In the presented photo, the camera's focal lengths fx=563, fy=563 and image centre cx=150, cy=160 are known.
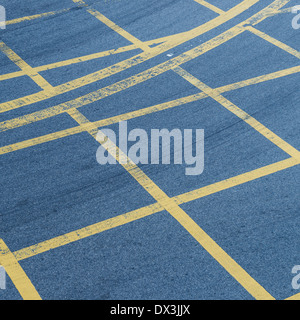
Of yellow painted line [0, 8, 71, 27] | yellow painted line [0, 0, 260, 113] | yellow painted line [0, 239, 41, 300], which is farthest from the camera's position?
yellow painted line [0, 8, 71, 27]

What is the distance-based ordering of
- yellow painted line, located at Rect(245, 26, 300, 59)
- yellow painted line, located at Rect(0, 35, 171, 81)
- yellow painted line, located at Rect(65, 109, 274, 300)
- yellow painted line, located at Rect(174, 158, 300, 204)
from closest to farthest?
yellow painted line, located at Rect(65, 109, 274, 300)
yellow painted line, located at Rect(174, 158, 300, 204)
yellow painted line, located at Rect(0, 35, 171, 81)
yellow painted line, located at Rect(245, 26, 300, 59)

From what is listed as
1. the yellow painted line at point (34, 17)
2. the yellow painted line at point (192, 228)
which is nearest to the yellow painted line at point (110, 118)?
the yellow painted line at point (192, 228)

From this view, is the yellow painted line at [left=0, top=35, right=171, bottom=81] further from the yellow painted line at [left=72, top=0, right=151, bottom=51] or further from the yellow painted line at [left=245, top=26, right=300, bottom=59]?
the yellow painted line at [left=245, top=26, right=300, bottom=59]

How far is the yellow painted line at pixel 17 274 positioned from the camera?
5.54 meters

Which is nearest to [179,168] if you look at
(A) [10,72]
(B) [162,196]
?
(B) [162,196]

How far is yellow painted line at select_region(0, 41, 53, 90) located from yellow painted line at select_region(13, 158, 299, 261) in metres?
3.09

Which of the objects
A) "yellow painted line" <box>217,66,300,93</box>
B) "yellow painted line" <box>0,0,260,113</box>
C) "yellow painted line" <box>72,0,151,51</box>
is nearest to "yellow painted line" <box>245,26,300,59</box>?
"yellow painted line" <box>0,0,260,113</box>

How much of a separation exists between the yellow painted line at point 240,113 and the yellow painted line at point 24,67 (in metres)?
2.12

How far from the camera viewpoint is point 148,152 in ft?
24.5

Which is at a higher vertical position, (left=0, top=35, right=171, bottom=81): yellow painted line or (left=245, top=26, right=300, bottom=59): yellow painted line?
(left=245, top=26, right=300, bottom=59): yellow painted line

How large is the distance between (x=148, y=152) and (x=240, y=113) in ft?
5.36

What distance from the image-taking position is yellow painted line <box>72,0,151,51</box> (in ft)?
32.4

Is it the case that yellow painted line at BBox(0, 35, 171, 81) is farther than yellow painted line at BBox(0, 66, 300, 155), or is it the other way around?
yellow painted line at BBox(0, 35, 171, 81)

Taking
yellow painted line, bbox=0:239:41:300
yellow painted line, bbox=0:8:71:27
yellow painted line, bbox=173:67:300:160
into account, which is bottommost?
yellow painted line, bbox=0:8:71:27
